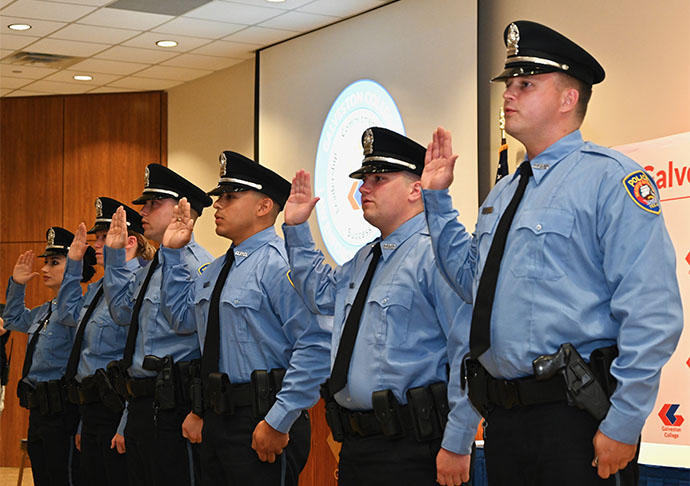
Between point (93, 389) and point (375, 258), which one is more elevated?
point (375, 258)

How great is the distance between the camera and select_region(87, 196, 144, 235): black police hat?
198 inches

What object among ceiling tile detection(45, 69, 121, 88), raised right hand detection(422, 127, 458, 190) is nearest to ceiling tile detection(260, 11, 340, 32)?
ceiling tile detection(45, 69, 121, 88)

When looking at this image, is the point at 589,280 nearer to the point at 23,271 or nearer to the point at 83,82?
the point at 23,271

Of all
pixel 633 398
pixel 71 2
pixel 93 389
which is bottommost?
pixel 93 389

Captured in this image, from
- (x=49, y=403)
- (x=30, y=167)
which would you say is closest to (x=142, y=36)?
(x=30, y=167)

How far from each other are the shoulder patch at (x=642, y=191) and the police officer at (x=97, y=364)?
2.88 m

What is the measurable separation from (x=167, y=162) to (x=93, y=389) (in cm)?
511

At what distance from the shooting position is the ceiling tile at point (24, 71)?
855 centimetres

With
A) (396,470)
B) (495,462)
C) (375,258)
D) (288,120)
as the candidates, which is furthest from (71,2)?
(495,462)

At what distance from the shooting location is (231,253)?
12.1ft

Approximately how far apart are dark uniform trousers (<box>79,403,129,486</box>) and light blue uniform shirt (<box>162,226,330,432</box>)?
1108 millimetres

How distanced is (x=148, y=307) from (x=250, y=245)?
0.75 meters

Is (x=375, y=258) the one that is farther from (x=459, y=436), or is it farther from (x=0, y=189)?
(x=0, y=189)

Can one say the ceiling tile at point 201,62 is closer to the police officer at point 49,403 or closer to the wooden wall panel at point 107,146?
the wooden wall panel at point 107,146
